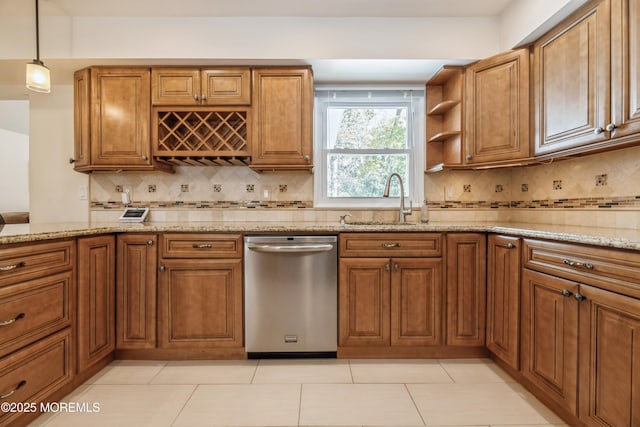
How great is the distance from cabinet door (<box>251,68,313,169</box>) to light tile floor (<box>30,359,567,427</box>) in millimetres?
1489

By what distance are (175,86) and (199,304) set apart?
1.61 metres

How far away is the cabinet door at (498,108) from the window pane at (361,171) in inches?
24.9

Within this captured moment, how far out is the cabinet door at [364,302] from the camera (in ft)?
7.27

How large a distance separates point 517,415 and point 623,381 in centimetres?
57

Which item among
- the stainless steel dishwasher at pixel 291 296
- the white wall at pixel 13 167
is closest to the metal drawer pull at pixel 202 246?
the stainless steel dishwasher at pixel 291 296

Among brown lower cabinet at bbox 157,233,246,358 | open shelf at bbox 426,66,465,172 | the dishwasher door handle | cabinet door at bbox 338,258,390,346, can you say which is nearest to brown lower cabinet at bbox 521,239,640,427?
cabinet door at bbox 338,258,390,346

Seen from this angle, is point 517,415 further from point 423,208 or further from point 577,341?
point 423,208

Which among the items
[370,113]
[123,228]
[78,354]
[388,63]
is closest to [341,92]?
[370,113]

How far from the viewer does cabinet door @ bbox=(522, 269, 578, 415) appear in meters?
1.51

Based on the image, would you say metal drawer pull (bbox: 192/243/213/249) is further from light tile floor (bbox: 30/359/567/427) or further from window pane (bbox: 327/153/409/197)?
window pane (bbox: 327/153/409/197)

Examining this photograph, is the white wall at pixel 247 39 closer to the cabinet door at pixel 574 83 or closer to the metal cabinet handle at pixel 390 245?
the cabinet door at pixel 574 83

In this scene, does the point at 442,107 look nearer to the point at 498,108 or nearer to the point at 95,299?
the point at 498,108

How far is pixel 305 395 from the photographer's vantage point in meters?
1.83

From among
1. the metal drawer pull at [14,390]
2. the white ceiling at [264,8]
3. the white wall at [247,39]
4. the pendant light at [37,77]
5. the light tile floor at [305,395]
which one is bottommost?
the light tile floor at [305,395]
